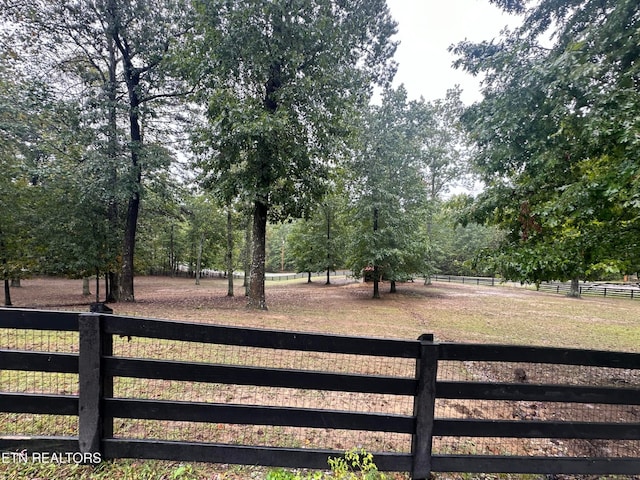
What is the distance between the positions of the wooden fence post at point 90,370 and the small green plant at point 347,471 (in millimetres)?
1395

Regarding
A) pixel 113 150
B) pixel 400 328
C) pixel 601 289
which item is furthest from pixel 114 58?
pixel 601 289

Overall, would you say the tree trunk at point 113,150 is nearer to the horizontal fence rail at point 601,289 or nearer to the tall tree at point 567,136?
the tall tree at point 567,136

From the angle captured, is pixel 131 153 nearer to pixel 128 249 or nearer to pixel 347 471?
pixel 128 249

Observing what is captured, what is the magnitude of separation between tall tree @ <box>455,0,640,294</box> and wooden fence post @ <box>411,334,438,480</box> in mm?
2465

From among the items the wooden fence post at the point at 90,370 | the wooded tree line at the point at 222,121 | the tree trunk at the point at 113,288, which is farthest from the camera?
the tree trunk at the point at 113,288

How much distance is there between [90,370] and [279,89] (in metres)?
9.63

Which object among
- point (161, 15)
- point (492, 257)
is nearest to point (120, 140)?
point (161, 15)

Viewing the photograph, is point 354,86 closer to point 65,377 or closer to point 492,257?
point 492,257

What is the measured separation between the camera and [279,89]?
31.9ft

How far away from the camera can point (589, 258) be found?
150 inches

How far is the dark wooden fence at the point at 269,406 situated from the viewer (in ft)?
7.10

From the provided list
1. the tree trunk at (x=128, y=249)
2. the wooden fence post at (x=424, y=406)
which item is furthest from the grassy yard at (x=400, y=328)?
the tree trunk at (x=128, y=249)

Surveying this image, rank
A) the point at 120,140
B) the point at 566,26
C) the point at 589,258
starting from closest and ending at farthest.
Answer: the point at 589,258
the point at 566,26
the point at 120,140

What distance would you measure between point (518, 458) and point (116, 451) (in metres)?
3.13
